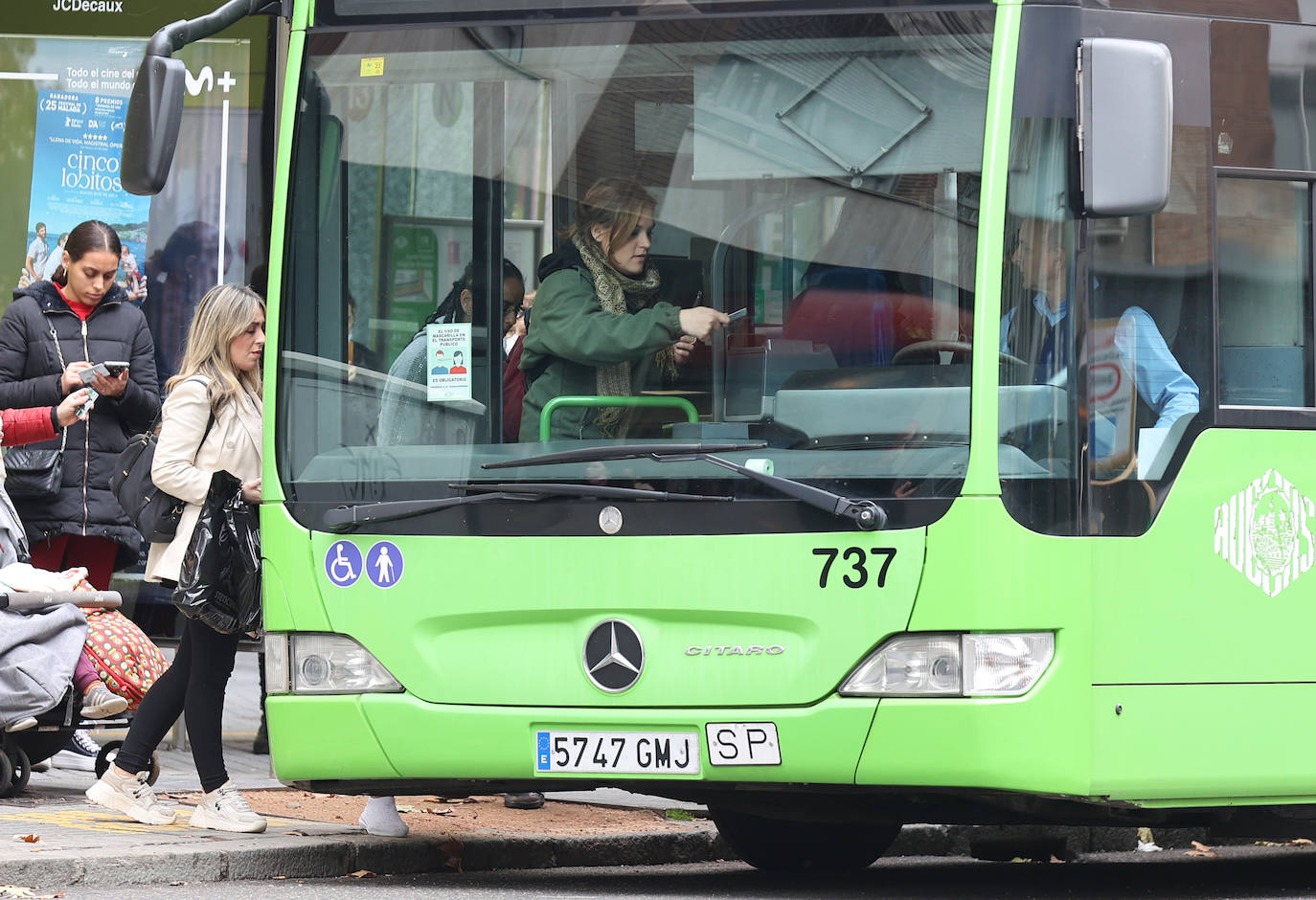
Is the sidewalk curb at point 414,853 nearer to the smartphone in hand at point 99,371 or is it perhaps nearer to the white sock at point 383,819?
the white sock at point 383,819

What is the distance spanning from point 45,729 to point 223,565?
122 centimetres

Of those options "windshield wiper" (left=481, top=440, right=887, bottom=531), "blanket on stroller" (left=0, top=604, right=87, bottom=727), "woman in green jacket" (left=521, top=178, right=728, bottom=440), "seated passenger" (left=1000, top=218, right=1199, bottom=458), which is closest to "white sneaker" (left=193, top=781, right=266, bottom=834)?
"blanket on stroller" (left=0, top=604, right=87, bottom=727)

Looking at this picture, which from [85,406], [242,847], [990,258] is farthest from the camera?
[85,406]

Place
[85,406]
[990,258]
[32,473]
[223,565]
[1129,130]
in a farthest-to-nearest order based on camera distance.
Answer: [32,473] < [85,406] < [223,565] < [990,258] < [1129,130]

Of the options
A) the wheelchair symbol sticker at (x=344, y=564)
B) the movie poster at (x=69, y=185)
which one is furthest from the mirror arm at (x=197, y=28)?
the movie poster at (x=69, y=185)

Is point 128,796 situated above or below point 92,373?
below

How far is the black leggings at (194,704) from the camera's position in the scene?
8.29 metres

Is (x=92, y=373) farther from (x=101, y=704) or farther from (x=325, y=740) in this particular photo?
(x=325, y=740)

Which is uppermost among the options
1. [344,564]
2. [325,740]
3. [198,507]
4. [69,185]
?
[69,185]

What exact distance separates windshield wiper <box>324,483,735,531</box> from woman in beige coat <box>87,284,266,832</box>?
1.16 metres

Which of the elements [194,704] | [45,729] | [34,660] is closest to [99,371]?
[34,660]

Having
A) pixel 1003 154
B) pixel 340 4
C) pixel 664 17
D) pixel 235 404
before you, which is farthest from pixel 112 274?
pixel 1003 154

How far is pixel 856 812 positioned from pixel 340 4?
2.99 m

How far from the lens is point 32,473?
10.2 metres
